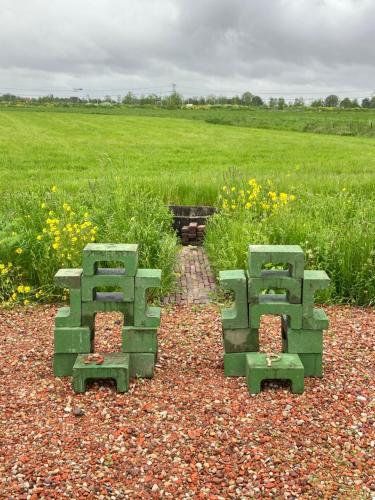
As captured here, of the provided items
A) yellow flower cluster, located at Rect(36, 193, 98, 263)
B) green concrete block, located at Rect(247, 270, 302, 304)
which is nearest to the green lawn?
yellow flower cluster, located at Rect(36, 193, 98, 263)

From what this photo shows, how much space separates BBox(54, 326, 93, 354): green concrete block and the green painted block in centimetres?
154

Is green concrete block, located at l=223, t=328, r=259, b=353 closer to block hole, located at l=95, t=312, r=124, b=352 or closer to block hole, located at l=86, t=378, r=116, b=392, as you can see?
block hole, located at l=86, t=378, r=116, b=392

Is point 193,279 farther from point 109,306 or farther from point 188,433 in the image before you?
point 188,433

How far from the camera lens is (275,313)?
387 centimetres

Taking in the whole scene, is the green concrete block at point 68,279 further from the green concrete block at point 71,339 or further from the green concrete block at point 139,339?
the green concrete block at point 139,339

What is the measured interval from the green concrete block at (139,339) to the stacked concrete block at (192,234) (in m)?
4.43

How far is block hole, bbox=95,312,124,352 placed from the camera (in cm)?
448

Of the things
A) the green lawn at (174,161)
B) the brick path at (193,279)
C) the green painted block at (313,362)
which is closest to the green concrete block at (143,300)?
the green painted block at (313,362)

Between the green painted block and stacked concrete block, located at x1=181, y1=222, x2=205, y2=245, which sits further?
stacked concrete block, located at x1=181, y1=222, x2=205, y2=245

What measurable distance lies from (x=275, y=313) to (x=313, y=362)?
1.50 ft

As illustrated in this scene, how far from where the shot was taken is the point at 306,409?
11.4ft

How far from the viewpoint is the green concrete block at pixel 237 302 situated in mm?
3879

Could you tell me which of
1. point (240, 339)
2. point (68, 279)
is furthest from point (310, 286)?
point (68, 279)

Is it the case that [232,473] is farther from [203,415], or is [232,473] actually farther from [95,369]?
[95,369]
